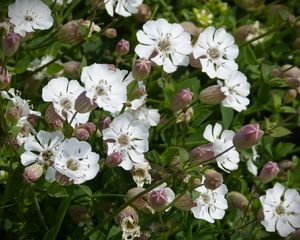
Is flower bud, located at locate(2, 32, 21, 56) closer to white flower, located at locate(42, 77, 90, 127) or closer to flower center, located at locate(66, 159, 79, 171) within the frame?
white flower, located at locate(42, 77, 90, 127)

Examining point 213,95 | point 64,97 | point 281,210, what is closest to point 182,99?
point 213,95

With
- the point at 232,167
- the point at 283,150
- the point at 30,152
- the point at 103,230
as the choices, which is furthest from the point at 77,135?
the point at 283,150

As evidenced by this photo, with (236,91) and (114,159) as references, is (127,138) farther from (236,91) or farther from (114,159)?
(236,91)

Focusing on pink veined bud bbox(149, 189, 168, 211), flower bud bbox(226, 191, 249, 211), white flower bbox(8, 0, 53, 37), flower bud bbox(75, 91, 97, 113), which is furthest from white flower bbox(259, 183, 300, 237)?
white flower bbox(8, 0, 53, 37)

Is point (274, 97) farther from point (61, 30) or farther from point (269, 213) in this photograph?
point (61, 30)

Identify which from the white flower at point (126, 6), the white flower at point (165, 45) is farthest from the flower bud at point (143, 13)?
the white flower at point (165, 45)

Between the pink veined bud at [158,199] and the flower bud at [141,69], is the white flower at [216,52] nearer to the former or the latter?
the flower bud at [141,69]
